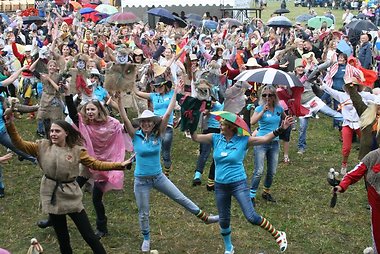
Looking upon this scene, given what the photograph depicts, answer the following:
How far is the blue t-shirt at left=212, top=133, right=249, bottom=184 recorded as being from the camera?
6.38 metres

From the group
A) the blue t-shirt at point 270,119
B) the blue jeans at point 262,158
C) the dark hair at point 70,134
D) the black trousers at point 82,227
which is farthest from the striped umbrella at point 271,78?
the black trousers at point 82,227

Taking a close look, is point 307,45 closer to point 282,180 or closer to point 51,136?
point 282,180

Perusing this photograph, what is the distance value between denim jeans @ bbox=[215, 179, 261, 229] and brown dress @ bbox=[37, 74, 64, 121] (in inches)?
186

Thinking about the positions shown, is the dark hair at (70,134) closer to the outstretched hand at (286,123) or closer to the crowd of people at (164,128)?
the crowd of people at (164,128)

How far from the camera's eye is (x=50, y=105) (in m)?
10.2

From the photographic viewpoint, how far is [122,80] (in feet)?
22.2

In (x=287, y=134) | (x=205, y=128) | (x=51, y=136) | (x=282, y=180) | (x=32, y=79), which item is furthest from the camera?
(x=32, y=79)

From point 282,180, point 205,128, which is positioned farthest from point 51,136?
point 282,180

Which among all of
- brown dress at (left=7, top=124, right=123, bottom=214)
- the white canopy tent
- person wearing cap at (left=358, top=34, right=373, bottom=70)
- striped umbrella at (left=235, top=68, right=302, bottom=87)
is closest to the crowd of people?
brown dress at (left=7, top=124, right=123, bottom=214)

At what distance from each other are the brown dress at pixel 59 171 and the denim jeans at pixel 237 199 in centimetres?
137

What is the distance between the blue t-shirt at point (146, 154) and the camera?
6.66 metres

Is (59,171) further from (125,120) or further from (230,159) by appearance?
(230,159)

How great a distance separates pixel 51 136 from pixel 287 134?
218 inches

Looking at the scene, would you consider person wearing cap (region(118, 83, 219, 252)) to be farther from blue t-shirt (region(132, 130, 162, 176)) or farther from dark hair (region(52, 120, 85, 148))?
dark hair (region(52, 120, 85, 148))
